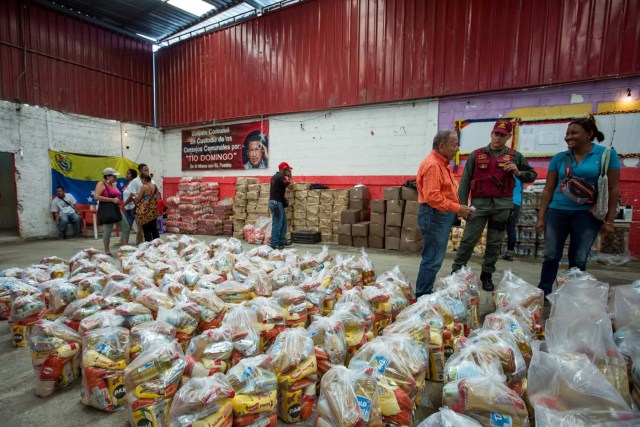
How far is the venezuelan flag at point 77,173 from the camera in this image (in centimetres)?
848

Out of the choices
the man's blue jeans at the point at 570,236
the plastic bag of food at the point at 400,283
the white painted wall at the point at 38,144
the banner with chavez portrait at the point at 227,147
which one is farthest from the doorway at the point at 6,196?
A: the man's blue jeans at the point at 570,236

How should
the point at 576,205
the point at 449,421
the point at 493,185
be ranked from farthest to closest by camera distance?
the point at 493,185
the point at 576,205
the point at 449,421

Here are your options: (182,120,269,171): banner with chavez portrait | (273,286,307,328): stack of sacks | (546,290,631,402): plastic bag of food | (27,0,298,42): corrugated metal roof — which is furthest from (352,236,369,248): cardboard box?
(27,0,298,42): corrugated metal roof

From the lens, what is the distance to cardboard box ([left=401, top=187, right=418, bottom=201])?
20.2 feet

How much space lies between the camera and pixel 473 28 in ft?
20.2

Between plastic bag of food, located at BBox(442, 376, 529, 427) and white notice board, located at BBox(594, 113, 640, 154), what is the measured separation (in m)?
6.02

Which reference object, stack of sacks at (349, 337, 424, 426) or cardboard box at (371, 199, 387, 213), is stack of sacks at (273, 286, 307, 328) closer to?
stack of sacks at (349, 337, 424, 426)

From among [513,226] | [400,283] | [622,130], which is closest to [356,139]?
[513,226]

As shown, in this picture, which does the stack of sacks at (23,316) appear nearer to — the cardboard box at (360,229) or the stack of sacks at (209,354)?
the stack of sacks at (209,354)

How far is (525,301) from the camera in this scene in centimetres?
224

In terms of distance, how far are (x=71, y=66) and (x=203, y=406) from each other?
36.2 feet

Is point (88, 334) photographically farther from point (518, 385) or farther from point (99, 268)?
point (518, 385)

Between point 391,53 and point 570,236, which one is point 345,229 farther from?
point 570,236

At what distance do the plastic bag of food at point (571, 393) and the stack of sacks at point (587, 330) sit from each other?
167 mm
